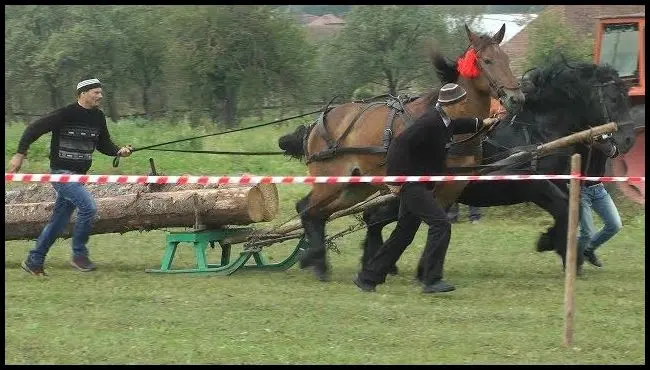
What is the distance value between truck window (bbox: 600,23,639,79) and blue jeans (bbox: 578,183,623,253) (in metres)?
6.75

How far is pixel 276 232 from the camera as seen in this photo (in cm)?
1164

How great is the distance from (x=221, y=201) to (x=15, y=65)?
23.6 m

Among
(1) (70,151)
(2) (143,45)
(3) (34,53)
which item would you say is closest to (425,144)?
(1) (70,151)

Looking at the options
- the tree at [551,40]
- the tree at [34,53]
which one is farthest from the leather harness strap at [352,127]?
the tree at [34,53]

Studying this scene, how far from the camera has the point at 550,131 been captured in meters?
11.9

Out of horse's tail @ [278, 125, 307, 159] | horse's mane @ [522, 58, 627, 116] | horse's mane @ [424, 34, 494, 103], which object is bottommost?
horse's tail @ [278, 125, 307, 159]

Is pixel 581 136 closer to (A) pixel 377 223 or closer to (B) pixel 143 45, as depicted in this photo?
(A) pixel 377 223

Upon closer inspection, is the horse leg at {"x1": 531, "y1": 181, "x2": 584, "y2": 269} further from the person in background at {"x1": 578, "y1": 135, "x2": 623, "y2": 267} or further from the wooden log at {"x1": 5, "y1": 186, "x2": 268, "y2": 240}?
the wooden log at {"x1": 5, "y1": 186, "x2": 268, "y2": 240}

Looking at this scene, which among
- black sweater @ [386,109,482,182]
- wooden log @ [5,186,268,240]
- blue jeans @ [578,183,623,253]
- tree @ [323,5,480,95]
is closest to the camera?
black sweater @ [386,109,482,182]

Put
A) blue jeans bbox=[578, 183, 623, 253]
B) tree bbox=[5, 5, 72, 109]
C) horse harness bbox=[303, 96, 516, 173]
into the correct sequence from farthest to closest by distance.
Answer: tree bbox=[5, 5, 72, 109] → blue jeans bbox=[578, 183, 623, 253] → horse harness bbox=[303, 96, 516, 173]

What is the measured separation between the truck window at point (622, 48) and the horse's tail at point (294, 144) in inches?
313

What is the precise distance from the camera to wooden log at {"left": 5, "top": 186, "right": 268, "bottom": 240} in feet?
37.3

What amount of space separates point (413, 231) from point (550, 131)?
8.15ft

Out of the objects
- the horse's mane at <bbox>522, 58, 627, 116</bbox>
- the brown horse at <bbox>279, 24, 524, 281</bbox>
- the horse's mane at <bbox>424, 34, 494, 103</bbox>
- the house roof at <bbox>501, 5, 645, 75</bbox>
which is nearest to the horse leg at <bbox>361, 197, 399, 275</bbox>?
the brown horse at <bbox>279, 24, 524, 281</bbox>
